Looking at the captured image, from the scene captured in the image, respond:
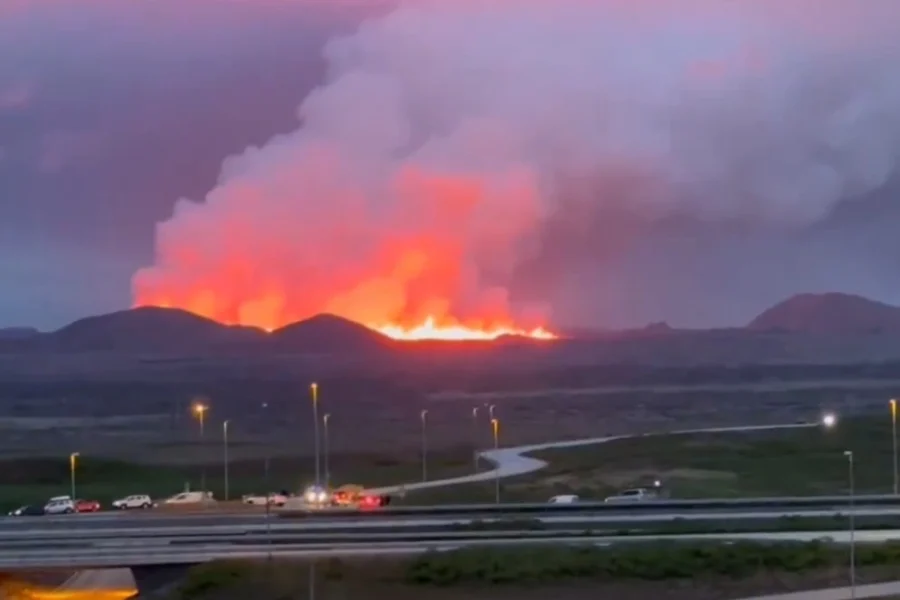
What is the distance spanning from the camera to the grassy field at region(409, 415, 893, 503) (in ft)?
284

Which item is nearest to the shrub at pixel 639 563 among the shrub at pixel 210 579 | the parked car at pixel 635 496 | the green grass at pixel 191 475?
the shrub at pixel 210 579

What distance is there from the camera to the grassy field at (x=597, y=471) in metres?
→ 88.4

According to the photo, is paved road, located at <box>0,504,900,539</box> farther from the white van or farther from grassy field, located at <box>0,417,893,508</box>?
grassy field, located at <box>0,417,893,508</box>

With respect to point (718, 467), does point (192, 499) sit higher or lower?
higher

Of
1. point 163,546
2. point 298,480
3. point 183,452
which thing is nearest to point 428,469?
point 298,480

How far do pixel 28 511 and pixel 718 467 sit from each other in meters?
45.5

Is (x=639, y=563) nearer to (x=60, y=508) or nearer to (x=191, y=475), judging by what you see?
(x=60, y=508)

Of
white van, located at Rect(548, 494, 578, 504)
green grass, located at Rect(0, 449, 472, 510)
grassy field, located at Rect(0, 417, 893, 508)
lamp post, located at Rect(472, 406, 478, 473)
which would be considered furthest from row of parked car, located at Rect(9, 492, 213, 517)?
lamp post, located at Rect(472, 406, 478, 473)

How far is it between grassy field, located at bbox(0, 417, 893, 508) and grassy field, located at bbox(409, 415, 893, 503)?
8cm

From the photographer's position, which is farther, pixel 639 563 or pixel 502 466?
pixel 502 466

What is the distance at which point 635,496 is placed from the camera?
7869 cm

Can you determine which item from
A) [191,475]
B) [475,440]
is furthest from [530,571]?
[475,440]

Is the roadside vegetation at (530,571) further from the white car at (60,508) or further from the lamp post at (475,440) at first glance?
the lamp post at (475,440)

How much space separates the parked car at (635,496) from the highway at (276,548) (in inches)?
751
